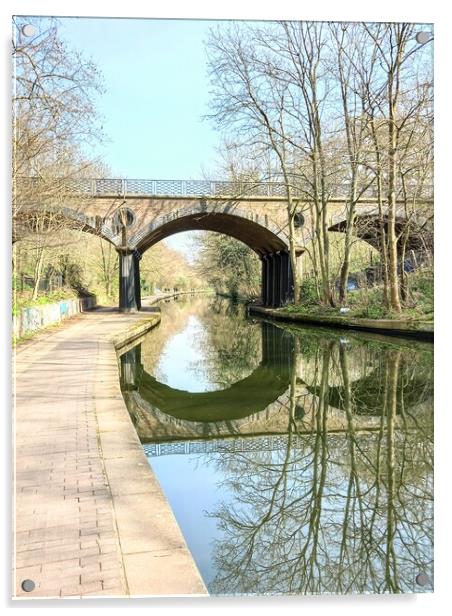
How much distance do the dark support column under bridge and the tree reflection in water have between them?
18561 mm

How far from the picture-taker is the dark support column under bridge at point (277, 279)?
2383 centimetres

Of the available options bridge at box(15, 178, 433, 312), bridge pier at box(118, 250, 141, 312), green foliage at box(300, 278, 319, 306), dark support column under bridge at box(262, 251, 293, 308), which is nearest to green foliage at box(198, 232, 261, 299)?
dark support column under bridge at box(262, 251, 293, 308)

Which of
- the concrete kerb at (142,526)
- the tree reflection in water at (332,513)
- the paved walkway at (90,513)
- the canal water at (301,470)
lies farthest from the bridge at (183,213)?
the concrete kerb at (142,526)

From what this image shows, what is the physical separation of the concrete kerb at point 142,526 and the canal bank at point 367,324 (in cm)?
289

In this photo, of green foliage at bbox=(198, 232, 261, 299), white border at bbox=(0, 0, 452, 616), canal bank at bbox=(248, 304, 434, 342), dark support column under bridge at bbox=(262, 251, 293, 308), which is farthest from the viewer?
green foliage at bbox=(198, 232, 261, 299)

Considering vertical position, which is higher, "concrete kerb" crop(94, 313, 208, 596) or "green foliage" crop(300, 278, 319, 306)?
"green foliage" crop(300, 278, 319, 306)

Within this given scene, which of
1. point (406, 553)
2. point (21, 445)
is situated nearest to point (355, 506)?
point (406, 553)

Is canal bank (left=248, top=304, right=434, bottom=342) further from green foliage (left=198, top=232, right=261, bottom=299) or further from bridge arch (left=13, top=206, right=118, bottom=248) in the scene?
green foliage (left=198, top=232, right=261, bottom=299)

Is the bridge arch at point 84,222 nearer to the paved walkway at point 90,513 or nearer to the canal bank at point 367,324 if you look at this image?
the canal bank at point 367,324

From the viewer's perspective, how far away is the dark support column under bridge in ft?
78.2

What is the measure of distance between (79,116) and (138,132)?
89.9 inches

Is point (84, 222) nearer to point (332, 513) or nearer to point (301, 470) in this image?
point (301, 470)

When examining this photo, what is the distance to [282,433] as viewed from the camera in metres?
5.24

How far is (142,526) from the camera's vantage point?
104 inches
